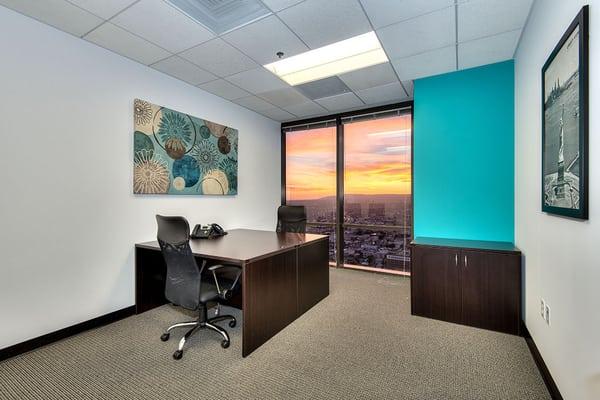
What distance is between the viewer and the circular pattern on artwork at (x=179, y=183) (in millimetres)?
3324

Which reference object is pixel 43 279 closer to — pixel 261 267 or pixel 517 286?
pixel 261 267

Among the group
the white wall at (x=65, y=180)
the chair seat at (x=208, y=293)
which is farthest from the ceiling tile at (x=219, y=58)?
the chair seat at (x=208, y=293)

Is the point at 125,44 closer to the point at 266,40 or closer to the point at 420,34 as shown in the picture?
the point at 266,40

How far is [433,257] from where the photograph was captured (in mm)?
2809

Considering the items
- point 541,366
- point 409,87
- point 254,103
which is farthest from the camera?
point 254,103

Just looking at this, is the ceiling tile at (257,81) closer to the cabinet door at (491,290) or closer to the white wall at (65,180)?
the white wall at (65,180)

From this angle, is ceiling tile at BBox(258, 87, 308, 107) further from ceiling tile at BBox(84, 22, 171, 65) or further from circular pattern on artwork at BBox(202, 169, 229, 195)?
Answer: ceiling tile at BBox(84, 22, 171, 65)

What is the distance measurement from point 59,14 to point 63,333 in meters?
2.72

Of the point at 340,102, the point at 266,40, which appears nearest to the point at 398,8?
the point at 266,40

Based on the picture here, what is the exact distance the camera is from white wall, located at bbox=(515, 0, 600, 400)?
1.24 meters

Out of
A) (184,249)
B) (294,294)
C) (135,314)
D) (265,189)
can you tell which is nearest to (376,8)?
(184,249)

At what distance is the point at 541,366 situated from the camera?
6.26 feet

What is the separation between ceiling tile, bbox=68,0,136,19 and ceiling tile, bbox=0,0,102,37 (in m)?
0.07

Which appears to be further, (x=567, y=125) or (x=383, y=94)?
(x=383, y=94)
